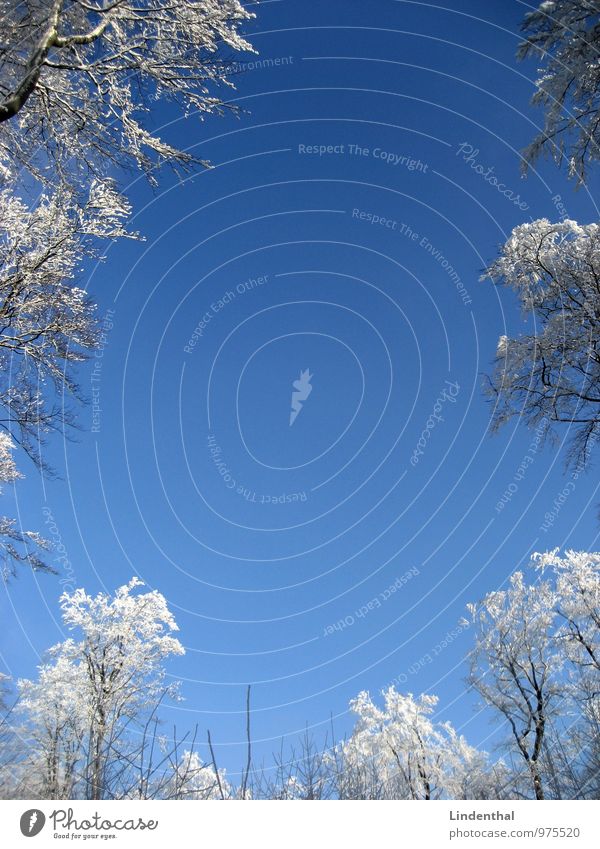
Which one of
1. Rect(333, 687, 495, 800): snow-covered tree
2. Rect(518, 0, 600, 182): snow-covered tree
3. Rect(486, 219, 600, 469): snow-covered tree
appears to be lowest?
Rect(333, 687, 495, 800): snow-covered tree

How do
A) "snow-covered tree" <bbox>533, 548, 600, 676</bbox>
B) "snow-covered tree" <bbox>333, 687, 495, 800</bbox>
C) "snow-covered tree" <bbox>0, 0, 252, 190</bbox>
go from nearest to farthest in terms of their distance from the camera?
"snow-covered tree" <bbox>0, 0, 252, 190</bbox> < "snow-covered tree" <bbox>533, 548, 600, 676</bbox> < "snow-covered tree" <bbox>333, 687, 495, 800</bbox>

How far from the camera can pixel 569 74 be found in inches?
356

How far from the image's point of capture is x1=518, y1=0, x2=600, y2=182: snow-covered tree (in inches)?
337

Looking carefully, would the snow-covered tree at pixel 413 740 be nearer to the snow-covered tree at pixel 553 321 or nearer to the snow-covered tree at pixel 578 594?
the snow-covered tree at pixel 578 594

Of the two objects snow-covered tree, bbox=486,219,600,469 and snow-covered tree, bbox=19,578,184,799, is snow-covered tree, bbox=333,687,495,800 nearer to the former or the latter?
snow-covered tree, bbox=19,578,184,799

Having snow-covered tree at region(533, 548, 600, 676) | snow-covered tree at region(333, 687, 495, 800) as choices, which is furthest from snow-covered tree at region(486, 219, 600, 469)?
snow-covered tree at region(333, 687, 495, 800)

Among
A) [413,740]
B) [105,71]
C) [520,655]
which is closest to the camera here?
[105,71]

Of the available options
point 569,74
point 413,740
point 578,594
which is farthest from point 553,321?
point 413,740

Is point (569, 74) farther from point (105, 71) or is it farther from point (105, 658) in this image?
point (105, 658)

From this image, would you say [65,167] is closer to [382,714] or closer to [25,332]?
[25,332]

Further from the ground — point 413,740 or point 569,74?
point 569,74

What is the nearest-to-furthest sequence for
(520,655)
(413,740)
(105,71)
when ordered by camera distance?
1. (105,71)
2. (520,655)
3. (413,740)
